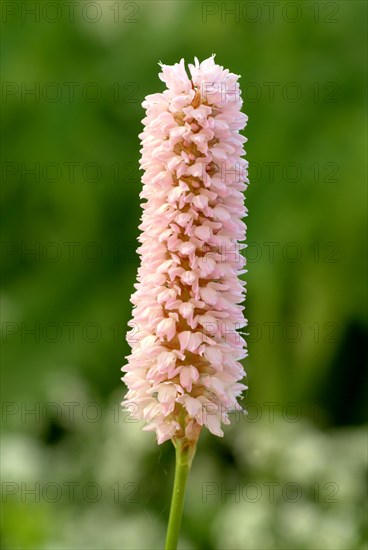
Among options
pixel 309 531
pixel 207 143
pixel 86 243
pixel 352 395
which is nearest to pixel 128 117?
pixel 86 243

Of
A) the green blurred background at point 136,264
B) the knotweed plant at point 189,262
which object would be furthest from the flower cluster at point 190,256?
the green blurred background at point 136,264

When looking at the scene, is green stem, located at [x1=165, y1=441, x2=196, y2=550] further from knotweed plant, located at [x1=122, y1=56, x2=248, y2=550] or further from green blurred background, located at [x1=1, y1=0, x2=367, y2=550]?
green blurred background, located at [x1=1, y1=0, x2=367, y2=550]

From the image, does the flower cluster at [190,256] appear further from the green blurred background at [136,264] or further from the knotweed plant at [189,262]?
the green blurred background at [136,264]

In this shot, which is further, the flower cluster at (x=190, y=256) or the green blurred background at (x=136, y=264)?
the green blurred background at (x=136, y=264)

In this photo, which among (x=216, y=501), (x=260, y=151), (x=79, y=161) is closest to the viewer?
(x=216, y=501)

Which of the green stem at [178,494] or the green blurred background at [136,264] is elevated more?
the green blurred background at [136,264]

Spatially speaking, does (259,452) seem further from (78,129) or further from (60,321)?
(78,129)
